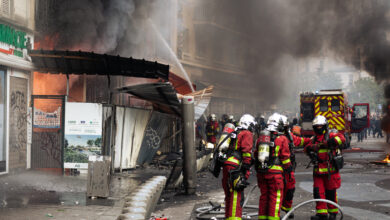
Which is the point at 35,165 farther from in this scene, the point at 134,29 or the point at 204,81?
the point at 204,81

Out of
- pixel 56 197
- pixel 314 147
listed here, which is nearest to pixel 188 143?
pixel 56 197

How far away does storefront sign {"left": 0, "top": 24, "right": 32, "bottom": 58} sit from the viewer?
11773mm

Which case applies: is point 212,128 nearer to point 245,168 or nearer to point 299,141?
point 299,141

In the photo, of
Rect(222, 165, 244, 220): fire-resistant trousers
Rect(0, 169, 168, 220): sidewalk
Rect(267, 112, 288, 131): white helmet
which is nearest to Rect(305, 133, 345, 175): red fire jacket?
Rect(267, 112, 288, 131): white helmet

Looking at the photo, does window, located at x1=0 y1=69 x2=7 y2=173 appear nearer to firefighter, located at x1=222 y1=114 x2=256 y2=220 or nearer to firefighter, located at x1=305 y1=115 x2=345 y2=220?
firefighter, located at x1=222 y1=114 x2=256 y2=220

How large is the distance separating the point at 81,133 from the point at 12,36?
2.92m

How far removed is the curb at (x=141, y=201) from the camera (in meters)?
4.45

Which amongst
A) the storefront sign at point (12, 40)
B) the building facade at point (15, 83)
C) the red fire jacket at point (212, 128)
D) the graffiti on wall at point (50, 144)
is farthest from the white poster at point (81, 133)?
the red fire jacket at point (212, 128)

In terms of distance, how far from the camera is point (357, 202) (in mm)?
8898

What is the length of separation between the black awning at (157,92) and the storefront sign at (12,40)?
2.95 meters

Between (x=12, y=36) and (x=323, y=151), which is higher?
(x=12, y=36)

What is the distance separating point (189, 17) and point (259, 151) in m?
30.6

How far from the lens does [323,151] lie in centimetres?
765

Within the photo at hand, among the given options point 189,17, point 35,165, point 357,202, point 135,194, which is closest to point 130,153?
point 35,165
